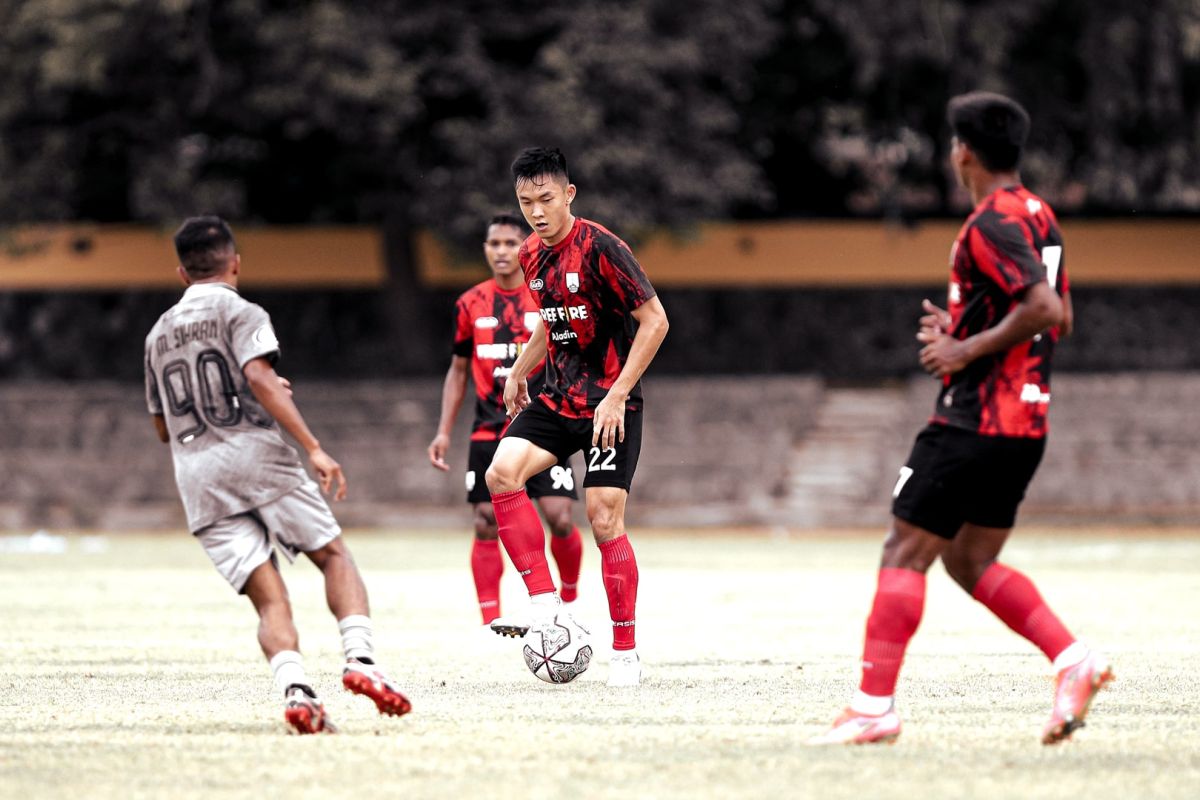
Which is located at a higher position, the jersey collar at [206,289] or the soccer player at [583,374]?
the jersey collar at [206,289]

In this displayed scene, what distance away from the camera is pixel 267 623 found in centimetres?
704

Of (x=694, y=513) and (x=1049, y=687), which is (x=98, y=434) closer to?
(x=694, y=513)

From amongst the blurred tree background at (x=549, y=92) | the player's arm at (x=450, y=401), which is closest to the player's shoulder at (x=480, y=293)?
the player's arm at (x=450, y=401)

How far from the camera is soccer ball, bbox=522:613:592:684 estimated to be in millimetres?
8688

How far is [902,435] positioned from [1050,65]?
6.33 meters

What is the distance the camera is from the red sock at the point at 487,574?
36.6ft

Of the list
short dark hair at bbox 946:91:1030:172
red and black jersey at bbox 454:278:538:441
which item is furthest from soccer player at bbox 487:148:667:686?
red and black jersey at bbox 454:278:538:441

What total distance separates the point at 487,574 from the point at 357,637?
165 inches

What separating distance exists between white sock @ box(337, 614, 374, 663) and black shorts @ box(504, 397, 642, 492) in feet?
5.54

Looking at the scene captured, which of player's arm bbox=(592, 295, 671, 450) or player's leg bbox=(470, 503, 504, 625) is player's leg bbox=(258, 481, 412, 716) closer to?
player's arm bbox=(592, 295, 671, 450)

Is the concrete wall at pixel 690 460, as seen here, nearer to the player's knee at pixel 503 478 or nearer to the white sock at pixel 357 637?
the player's knee at pixel 503 478

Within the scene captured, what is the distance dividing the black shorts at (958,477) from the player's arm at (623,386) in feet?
6.82

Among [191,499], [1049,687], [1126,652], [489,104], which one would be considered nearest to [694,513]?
[489,104]

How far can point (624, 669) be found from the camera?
8562 mm
